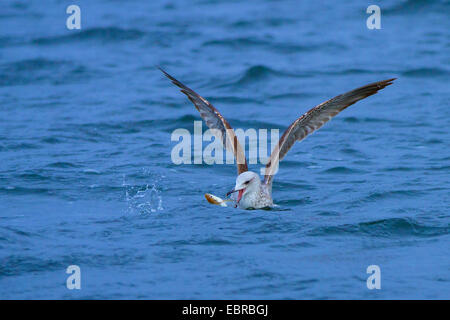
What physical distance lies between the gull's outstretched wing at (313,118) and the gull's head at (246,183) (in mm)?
484

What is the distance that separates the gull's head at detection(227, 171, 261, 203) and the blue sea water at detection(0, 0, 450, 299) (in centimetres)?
26

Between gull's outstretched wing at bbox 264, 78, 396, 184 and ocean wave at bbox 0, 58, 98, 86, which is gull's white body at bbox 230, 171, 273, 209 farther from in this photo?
ocean wave at bbox 0, 58, 98, 86

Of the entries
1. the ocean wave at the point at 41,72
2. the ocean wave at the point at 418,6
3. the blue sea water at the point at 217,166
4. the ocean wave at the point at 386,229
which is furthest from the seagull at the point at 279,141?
the ocean wave at the point at 418,6

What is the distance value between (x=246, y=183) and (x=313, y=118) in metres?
1.24

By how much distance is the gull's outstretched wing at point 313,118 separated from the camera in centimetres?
894

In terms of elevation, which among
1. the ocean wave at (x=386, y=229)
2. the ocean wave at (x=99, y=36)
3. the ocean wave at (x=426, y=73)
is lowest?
the ocean wave at (x=386, y=229)

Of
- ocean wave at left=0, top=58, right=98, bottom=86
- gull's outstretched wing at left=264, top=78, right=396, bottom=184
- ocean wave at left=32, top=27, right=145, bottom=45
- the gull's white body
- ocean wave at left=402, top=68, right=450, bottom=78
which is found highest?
ocean wave at left=32, top=27, right=145, bottom=45

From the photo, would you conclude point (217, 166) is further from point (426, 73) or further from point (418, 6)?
point (418, 6)

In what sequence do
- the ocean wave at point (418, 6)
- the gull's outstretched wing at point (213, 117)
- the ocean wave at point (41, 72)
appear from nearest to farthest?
1. the gull's outstretched wing at point (213, 117)
2. the ocean wave at point (41, 72)
3. the ocean wave at point (418, 6)

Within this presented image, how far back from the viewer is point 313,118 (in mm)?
9219

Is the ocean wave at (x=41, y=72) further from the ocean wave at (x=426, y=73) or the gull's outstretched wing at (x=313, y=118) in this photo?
the gull's outstretched wing at (x=313, y=118)

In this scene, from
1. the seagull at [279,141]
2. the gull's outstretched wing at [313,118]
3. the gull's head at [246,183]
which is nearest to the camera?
the gull's head at [246,183]

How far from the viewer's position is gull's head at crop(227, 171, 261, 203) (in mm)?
8539

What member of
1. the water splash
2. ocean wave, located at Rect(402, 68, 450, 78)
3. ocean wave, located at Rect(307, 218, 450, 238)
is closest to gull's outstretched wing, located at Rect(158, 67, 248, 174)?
the water splash
